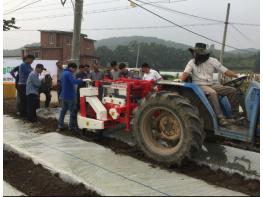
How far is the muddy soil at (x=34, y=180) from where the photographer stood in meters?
5.52

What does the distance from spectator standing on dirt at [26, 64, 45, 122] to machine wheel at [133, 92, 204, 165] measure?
14.3 feet

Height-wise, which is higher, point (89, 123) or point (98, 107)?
point (98, 107)

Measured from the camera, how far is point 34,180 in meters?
6.16

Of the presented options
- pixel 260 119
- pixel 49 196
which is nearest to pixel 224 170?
pixel 260 119

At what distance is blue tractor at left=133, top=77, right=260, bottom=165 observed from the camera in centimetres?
616

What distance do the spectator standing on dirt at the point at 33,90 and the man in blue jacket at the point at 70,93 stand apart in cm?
151

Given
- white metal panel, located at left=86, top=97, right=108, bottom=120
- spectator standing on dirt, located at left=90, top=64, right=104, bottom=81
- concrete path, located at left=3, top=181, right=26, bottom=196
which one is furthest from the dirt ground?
spectator standing on dirt, located at left=90, top=64, right=104, bottom=81

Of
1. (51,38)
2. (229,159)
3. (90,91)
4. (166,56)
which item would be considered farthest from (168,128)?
(51,38)

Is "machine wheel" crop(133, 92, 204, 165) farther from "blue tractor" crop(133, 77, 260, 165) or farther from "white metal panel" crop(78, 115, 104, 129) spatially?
"white metal panel" crop(78, 115, 104, 129)

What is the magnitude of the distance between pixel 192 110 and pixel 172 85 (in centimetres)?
75

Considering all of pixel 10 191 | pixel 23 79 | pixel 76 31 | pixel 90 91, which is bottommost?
pixel 10 191

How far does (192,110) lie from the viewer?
629cm

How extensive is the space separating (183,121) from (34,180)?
2264 mm

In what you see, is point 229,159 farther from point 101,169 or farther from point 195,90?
point 101,169
